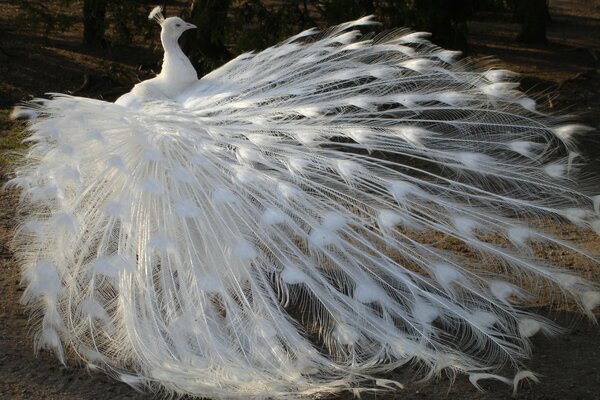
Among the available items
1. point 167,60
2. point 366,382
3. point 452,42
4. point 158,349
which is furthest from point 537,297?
point 452,42

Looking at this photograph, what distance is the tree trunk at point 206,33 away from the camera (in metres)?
7.95

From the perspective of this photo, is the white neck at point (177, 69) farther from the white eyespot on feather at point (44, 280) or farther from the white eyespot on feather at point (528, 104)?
the white eyespot on feather at point (528, 104)

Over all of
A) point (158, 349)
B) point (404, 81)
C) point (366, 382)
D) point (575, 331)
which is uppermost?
point (404, 81)

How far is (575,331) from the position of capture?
12.7 ft

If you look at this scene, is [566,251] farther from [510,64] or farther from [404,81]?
[510,64]

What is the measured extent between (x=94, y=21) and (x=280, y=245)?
7.25 metres

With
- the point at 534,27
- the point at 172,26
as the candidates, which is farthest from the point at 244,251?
the point at 534,27

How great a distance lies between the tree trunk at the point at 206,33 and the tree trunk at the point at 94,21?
3.32 feet

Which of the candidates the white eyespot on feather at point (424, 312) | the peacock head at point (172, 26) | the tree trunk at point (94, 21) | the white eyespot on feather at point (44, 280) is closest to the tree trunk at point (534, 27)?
the tree trunk at point (94, 21)

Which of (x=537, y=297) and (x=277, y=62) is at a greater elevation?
(x=277, y=62)

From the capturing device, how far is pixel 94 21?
10.1m

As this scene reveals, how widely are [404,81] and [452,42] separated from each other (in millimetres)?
4227

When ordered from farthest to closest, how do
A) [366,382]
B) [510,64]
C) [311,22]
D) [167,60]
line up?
[510,64]
[311,22]
[167,60]
[366,382]

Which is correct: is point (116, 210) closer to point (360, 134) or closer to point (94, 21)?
point (360, 134)
